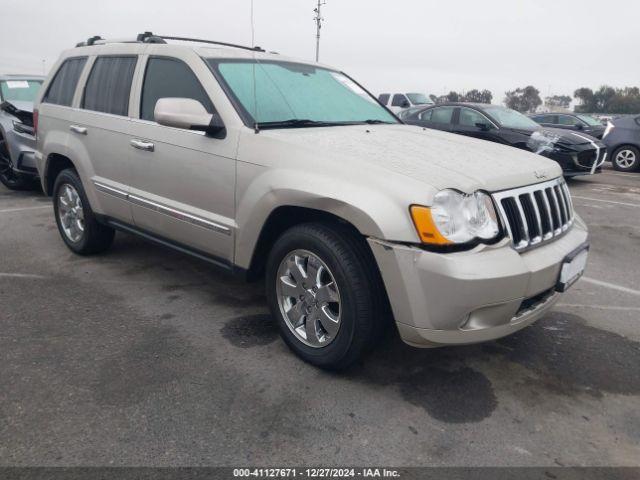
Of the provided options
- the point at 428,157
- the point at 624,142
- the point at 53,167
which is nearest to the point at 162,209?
the point at 428,157

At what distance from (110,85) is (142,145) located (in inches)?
32.2

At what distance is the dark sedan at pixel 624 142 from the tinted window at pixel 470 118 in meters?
4.49

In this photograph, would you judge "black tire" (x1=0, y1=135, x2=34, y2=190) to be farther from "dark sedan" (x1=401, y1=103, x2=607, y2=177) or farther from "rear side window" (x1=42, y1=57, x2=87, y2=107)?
"dark sedan" (x1=401, y1=103, x2=607, y2=177)

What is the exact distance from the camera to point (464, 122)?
32.2 feet

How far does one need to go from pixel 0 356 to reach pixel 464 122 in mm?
8661

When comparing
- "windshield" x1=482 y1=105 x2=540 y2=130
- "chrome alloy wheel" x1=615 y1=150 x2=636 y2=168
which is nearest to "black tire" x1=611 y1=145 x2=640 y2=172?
"chrome alloy wheel" x1=615 y1=150 x2=636 y2=168

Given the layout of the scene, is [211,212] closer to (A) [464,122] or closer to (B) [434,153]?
(B) [434,153]

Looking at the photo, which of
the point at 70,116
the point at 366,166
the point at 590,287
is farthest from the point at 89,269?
the point at 590,287

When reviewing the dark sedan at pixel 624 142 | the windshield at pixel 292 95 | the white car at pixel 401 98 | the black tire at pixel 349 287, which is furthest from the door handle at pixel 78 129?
the white car at pixel 401 98

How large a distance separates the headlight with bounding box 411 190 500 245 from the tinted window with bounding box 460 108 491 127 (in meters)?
7.61

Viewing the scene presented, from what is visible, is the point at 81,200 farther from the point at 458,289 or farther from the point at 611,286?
the point at 611,286

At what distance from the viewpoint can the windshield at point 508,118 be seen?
941cm

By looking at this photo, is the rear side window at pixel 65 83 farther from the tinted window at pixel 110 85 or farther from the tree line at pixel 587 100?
the tree line at pixel 587 100

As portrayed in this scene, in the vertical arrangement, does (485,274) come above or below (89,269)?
above
